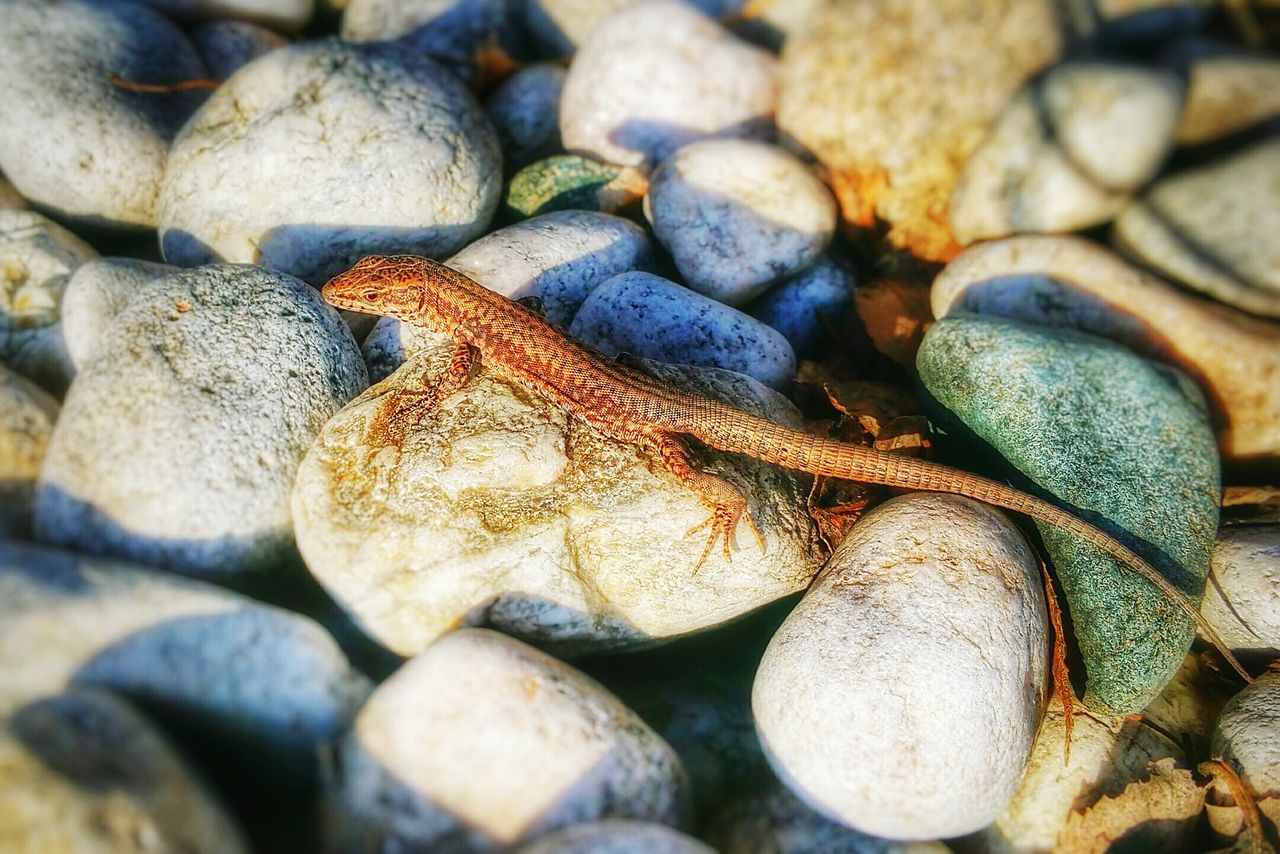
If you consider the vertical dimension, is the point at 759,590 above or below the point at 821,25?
below

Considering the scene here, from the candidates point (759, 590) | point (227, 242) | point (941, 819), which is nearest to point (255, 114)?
point (227, 242)

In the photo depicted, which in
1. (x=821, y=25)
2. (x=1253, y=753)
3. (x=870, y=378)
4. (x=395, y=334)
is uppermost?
(x=821, y=25)

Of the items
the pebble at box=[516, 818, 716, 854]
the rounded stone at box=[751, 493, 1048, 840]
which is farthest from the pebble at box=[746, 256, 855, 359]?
the pebble at box=[516, 818, 716, 854]

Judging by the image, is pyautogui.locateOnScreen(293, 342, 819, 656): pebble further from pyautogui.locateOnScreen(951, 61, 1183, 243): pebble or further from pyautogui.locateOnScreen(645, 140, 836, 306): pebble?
pyautogui.locateOnScreen(951, 61, 1183, 243): pebble

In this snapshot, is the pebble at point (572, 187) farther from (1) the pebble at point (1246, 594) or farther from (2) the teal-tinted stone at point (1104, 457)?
(1) the pebble at point (1246, 594)

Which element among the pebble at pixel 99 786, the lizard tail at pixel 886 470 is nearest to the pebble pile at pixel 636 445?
the pebble at pixel 99 786

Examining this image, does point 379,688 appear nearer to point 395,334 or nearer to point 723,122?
point 395,334

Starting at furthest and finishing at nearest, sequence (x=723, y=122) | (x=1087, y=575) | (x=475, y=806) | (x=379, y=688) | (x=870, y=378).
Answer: (x=723, y=122)
(x=870, y=378)
(x=1087, y=575)
(x=379, y=688)
(x=475, y=806)

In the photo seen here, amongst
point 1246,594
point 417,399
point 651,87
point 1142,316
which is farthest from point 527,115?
point 1246,594
